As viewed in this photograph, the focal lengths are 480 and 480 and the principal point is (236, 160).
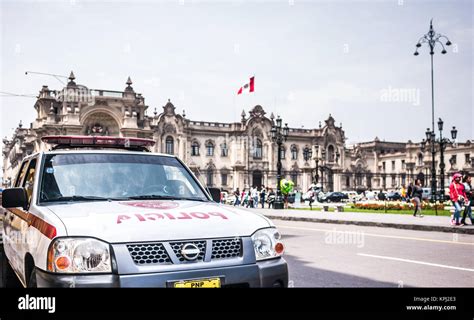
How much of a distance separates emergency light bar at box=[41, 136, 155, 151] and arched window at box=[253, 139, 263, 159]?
6400cm

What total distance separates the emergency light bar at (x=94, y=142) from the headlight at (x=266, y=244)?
8.25 feet

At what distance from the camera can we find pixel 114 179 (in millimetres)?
4863

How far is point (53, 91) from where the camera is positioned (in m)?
60.6

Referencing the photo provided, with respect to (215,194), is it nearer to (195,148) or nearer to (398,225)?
(398,225)

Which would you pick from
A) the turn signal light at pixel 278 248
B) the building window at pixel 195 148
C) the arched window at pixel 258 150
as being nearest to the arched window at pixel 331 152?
the arched window at pixel 258 150

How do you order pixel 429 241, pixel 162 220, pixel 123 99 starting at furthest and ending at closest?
1. pixel 123 99
2. pixel 429 241
3. pixel 162 220

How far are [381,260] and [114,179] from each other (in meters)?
6.06

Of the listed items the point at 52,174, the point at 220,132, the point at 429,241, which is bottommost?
the point at 429,241

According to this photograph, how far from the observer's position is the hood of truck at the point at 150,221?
3.57 metres

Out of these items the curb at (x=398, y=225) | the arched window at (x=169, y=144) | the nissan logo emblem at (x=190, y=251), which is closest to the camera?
the nissan logo emblem at (x=190, y=251)

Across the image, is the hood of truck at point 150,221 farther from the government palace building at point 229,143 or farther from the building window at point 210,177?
the building window at point 210,177

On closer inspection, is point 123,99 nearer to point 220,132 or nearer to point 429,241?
point 220,132
